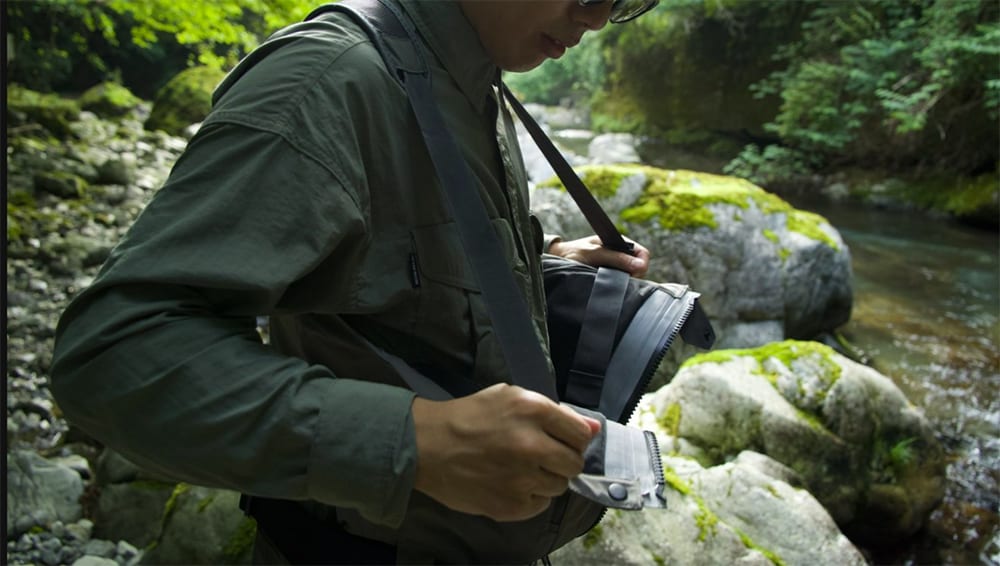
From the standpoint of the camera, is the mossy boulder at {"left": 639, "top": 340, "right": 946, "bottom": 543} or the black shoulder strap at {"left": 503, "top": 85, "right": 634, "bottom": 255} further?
the mossy boulder at {"left": 639, "top": 340, "right": 946, "bottom": 543}

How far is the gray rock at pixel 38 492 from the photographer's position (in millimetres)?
3584

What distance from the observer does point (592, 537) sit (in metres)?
2.60

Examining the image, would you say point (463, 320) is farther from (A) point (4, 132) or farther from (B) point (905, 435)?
(B) point (905, 435)

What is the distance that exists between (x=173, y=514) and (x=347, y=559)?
1956 mm

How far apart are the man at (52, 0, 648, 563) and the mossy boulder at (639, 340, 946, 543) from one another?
10.2 ft

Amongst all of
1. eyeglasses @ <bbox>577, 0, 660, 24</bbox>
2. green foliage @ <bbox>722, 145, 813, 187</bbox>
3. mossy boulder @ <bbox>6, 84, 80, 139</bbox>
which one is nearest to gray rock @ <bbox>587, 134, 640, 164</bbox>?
green foliage @ <bbox>722, 145, 813, 187</bbox>

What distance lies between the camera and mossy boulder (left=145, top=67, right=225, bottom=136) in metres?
15.7

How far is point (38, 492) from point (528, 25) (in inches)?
150

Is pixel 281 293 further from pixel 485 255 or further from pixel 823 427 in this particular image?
pixel 823 427

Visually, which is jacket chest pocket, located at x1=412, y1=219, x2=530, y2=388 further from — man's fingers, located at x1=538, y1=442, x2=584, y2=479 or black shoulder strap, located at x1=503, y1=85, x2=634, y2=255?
black shoulder strap, located at x1=503, y1=85, x2=634, y2=255

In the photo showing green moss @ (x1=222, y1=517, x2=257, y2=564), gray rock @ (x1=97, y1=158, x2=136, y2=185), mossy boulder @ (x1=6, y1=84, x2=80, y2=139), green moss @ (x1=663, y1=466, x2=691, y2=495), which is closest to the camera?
green moss @ (x1=222, y1=517, x2=257, y2=564)

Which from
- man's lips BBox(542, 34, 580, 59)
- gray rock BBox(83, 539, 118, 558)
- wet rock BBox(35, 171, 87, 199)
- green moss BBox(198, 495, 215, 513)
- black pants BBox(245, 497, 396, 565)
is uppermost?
man's lips BBox(542, 34, 580, 59)

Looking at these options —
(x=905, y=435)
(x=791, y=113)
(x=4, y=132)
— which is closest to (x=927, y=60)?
(x=791, y=113)

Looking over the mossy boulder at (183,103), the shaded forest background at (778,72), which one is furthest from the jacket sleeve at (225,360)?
the mossy boulder at (183,103)
